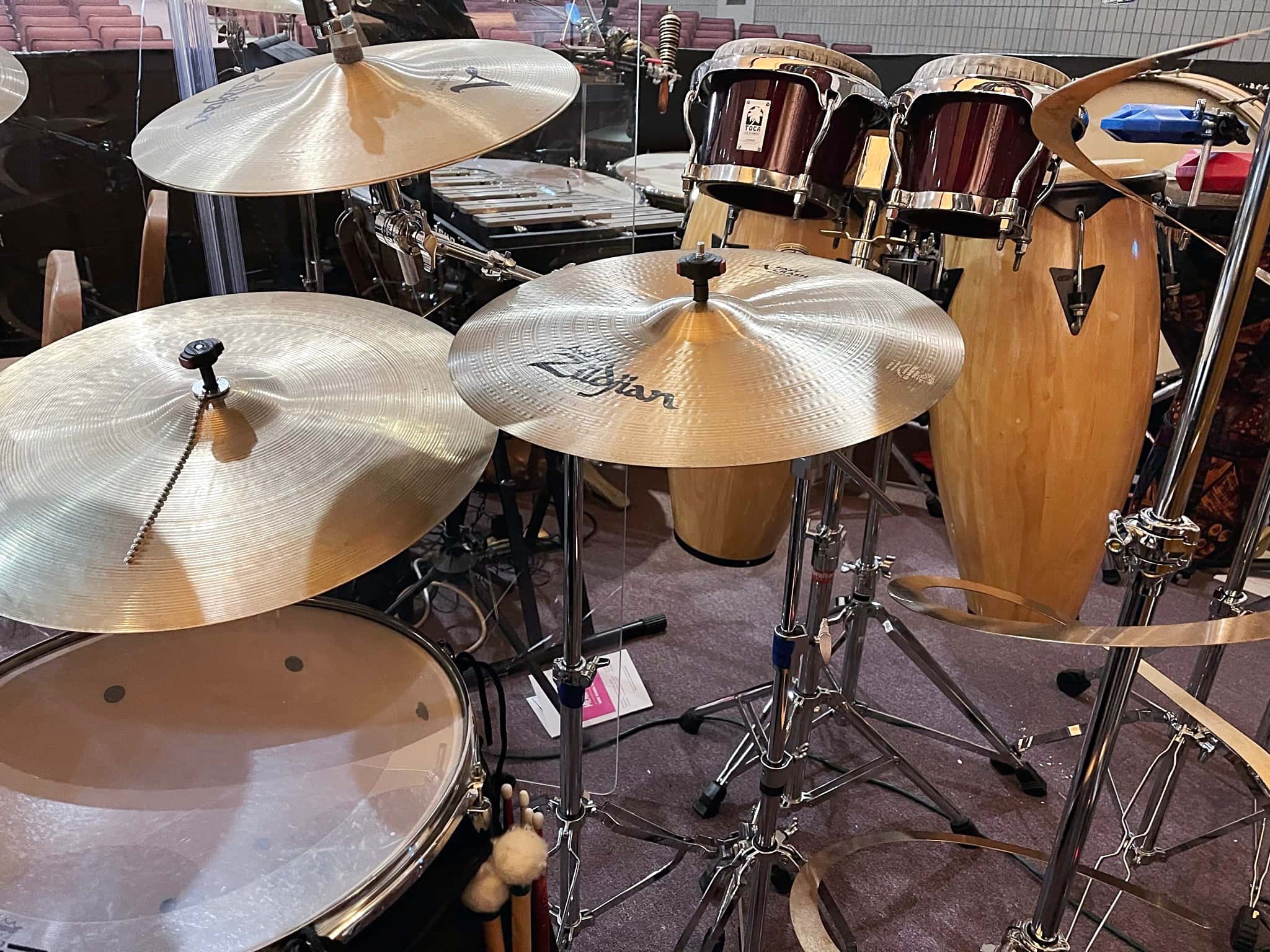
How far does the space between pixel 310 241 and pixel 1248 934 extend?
6.88ft

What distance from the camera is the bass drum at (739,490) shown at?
56.6 inches

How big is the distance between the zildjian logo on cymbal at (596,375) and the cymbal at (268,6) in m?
1.32

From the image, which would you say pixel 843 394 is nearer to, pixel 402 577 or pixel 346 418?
pixel 346 418

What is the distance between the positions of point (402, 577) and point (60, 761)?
3.29ft

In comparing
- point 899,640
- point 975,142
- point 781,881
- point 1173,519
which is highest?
point 975,142

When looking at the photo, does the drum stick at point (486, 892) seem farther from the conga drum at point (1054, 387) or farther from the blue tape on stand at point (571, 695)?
the conga drum at point (1054, 387)

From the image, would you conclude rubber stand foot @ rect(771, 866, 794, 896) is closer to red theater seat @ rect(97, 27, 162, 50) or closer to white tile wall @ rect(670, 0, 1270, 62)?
red theater seat @ rect(97, 27, 162, 50)

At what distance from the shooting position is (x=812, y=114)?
1.08 metres

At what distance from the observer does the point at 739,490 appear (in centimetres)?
157

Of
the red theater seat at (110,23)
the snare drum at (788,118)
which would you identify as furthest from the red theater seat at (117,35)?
the snare drum at (788,118)

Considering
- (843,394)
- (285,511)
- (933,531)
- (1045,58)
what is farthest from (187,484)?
(1045,58)

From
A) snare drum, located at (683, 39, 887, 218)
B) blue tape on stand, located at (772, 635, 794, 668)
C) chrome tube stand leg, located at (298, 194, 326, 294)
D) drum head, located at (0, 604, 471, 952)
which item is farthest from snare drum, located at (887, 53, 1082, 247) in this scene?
chrome tube stand leg, located at (298, 194, 326, 294)

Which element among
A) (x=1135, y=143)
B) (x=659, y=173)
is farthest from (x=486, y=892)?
(x=659, y=173)

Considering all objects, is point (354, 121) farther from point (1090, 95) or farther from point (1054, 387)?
point (1054, 387)
